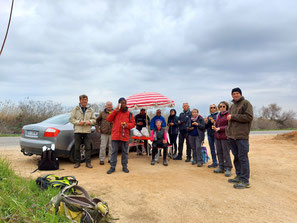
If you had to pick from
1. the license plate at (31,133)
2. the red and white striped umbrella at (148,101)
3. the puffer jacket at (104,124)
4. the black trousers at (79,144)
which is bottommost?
the black trousers at (79,144)

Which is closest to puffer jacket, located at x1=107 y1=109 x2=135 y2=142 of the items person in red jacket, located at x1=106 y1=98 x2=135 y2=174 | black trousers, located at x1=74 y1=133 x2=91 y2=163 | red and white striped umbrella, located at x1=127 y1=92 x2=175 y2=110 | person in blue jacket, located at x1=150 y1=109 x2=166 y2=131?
person in red jacket, located at x1=106 y1=98 x2=135 y2=174

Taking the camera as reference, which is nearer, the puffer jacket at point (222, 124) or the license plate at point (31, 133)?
the puffer jacket at point (222, 124)

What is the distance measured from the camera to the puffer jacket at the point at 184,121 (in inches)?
296

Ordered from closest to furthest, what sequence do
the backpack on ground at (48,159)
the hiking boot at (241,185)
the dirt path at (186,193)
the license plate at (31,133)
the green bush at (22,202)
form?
the green bush at (22,202)
the dirt path at (186,193)
the hiking boot at (241,185)
the backpack on ground at (48,159)
the license plate at (31,133)

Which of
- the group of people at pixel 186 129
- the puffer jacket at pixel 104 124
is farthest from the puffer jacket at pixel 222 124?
the puffer jacket at pixel 104 124

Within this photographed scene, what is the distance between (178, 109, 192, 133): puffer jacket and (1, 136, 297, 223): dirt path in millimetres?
1330

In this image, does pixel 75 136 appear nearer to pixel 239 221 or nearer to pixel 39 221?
pixel 39 221

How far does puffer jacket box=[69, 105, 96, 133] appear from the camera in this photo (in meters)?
6.26

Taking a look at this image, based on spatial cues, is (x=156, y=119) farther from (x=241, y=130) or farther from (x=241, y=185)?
(x=241, y=185)

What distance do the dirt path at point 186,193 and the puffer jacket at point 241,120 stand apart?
119 centimetres

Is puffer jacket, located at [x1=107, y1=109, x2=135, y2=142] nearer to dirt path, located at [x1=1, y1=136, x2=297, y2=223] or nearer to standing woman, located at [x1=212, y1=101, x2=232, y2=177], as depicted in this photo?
dirt path, located at [x1=1, y1=136, x2=297, y2=223]

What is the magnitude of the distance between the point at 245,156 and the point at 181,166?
8.05 feet

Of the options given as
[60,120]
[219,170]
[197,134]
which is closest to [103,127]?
[60,120]

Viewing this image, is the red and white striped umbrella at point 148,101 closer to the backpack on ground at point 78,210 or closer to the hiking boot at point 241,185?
the hiking boot at point 241,185
